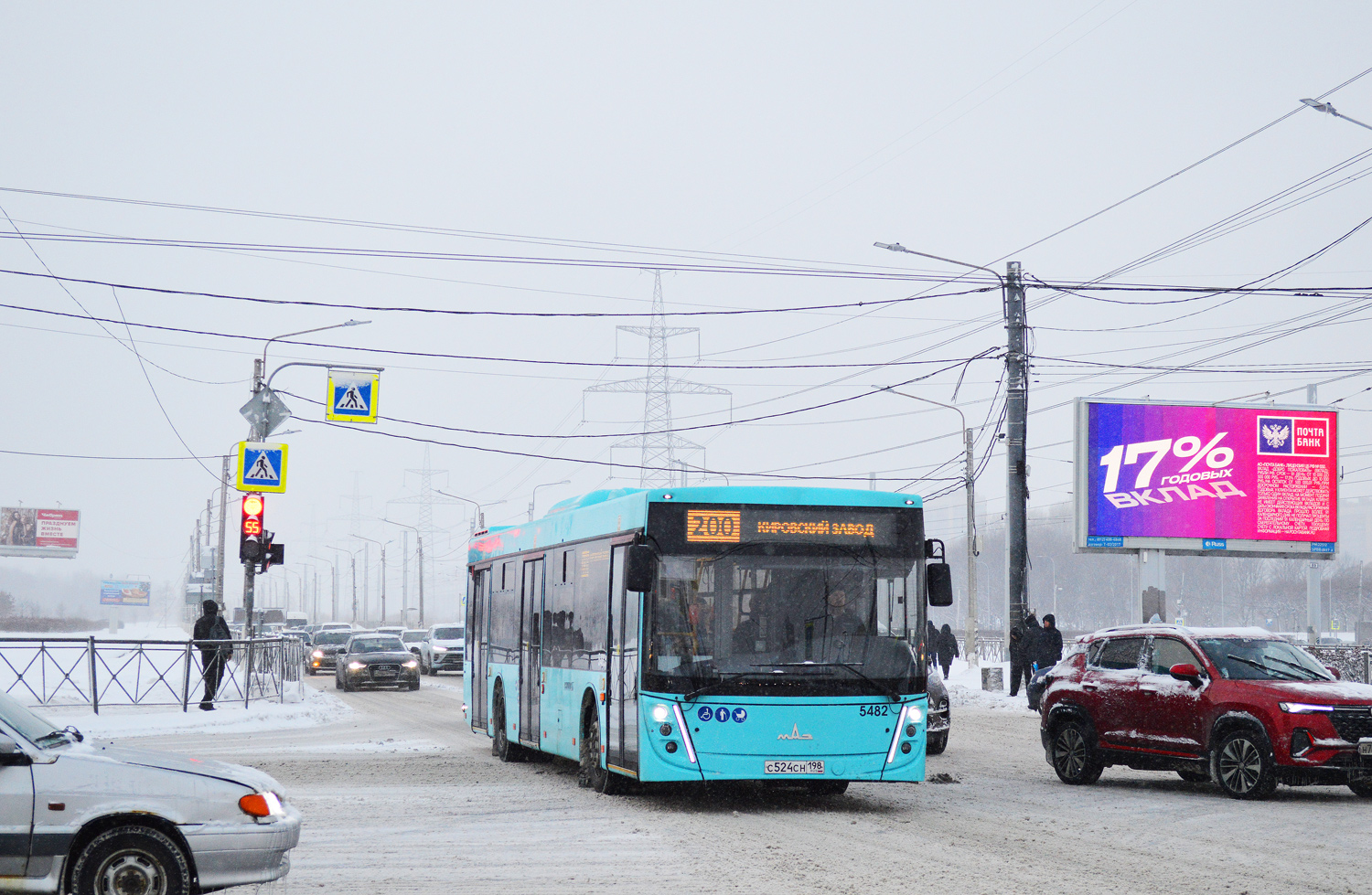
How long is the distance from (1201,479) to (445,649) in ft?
74.4

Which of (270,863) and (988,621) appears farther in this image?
(988,621)

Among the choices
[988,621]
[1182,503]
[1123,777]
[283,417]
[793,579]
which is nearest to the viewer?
[793,579]

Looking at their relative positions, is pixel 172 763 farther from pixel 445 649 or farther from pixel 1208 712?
pixel 445 649

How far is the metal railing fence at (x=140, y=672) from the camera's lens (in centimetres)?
2425

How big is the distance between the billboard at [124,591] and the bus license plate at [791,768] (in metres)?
137

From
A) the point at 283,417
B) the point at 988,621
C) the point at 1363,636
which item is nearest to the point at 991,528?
the point at 988,621

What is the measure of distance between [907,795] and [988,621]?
133040 millimetres

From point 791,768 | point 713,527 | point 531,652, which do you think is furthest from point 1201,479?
point 791,768

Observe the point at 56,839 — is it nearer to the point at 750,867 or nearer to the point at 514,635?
the point at 750,867

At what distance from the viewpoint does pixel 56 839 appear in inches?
296

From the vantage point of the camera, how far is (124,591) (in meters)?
144

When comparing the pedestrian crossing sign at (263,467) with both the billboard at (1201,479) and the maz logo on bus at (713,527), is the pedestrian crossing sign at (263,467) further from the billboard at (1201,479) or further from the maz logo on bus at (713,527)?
the billboard at (1201,479)

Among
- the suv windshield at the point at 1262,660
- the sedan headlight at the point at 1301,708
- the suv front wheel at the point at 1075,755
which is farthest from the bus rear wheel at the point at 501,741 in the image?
the sedan headlight at the point at 1301,708

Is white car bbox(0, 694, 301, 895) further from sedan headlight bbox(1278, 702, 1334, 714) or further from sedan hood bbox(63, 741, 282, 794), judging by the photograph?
sedan headlight bbox(1278, 702, 1334, 714)
